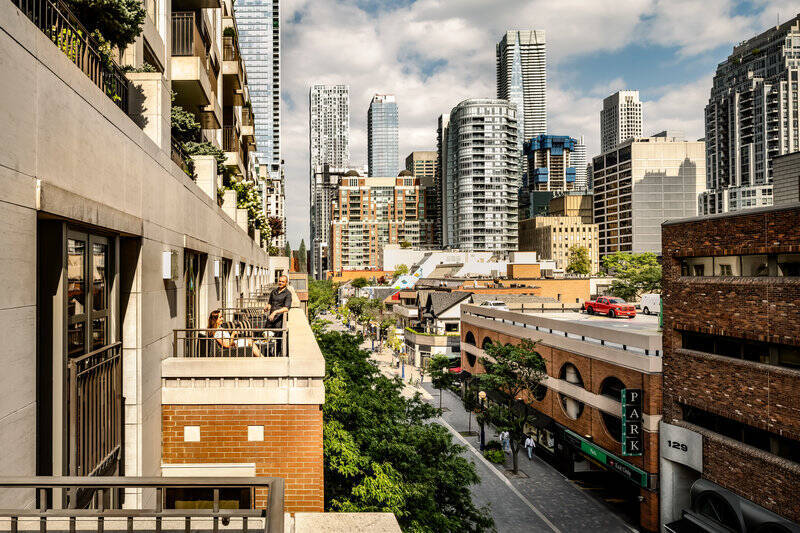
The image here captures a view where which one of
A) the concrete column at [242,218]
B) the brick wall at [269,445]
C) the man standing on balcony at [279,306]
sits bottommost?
the brick wall at [269,445]

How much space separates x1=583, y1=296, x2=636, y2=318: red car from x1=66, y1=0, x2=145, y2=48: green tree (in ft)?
129

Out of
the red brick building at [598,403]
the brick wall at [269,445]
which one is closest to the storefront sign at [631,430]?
the red brick building at [598,403]

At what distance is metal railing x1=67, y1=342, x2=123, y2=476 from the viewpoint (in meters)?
5.40

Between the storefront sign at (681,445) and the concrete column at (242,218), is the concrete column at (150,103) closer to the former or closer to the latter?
the concrete column at (242,218)

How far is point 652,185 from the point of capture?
6442 inches

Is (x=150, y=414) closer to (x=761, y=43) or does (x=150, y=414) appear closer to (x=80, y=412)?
(x=80, y=412)

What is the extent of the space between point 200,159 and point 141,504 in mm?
9848

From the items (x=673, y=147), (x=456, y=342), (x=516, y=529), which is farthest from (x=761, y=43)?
(x=516, y=529)

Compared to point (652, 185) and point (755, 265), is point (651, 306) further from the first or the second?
point (652, 185)

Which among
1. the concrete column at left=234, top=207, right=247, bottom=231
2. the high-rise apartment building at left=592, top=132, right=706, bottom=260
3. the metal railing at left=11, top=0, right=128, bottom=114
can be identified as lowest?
the concrete column at left=234, top=207, right=247, bottom=231

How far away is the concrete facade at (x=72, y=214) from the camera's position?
4.08 meters

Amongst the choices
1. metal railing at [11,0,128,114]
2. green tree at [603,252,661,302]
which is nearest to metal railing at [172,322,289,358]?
metal railing at [11,0,128,114]

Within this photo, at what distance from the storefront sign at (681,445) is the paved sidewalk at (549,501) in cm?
403

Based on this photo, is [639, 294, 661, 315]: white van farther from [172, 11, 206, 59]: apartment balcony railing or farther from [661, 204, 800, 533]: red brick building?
[172, 11, 206, 59]: apartment balcony railing
